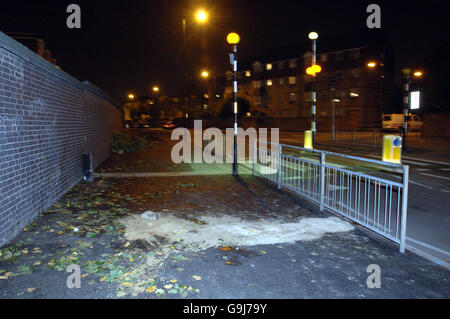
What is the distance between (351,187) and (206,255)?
3.23 m

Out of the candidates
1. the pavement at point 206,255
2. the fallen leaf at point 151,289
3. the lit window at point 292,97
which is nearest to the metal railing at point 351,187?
the pavement at point 206,255

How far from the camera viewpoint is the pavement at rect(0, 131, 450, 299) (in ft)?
13.1

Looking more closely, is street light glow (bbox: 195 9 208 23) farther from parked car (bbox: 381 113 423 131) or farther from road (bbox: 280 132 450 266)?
parked car (bbox: 381 113 423 131)

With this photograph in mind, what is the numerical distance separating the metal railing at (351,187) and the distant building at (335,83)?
44.7m

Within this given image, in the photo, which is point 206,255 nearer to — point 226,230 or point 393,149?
point 226,230

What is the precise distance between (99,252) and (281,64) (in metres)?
65.9

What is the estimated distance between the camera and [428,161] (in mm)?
16438

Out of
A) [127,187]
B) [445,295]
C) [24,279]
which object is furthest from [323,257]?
[127,187]

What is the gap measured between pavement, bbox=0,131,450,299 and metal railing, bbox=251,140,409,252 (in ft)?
1.29

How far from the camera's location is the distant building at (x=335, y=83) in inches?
2157

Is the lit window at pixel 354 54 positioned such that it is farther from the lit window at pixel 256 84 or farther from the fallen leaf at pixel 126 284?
the fallen leaf at pixel 126 284

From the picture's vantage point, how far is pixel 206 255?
500 cm
